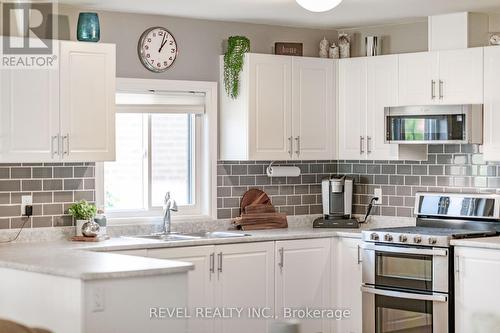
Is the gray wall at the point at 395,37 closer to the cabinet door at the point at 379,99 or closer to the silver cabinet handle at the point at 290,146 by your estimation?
the cabinet door at the point at 379,99

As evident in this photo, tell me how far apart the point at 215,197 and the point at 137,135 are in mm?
783

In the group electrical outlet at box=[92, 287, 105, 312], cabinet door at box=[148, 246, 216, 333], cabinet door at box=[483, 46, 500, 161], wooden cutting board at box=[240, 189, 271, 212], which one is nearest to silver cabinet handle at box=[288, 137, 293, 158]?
wooden cutting board at box=[240, 189, 271, 212]

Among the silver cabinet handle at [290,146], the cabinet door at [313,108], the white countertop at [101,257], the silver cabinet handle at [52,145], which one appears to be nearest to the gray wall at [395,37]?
the cabinet door at [313,108]

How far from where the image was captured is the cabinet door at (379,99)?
6938 mm

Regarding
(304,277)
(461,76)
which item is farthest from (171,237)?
(461,76)

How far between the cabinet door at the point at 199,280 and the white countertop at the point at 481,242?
1672 mm

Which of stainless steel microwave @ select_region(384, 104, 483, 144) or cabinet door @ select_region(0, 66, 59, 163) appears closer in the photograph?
cabinet door @ select_region(0, 66, 59, 163)

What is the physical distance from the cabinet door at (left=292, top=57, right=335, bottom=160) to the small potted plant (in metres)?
1.75

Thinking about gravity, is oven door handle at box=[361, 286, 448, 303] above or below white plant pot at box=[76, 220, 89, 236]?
below

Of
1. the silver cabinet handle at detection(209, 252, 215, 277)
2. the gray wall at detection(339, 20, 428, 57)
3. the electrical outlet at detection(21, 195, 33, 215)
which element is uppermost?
the gray wall at detection(339, 20, 428, 57)

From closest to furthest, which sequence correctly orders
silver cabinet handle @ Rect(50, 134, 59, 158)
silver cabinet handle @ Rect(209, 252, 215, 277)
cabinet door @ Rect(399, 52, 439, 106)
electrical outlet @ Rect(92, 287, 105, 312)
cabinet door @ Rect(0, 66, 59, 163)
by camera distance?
electrical outlet @ Rect(92, 287, 105, 312) → cabinet door @ Rect(0, 66, 59, 163) → silver cabinet handle @ Rect(50, 134, 59, 158) → silver cabinet handle @ Rect(209, 252, 215, 277) → cabinet door @ Rect(399, 52, 439, 106)

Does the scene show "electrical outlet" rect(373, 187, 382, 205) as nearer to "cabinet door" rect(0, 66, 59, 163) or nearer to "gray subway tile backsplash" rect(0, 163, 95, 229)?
"gray subway tile backsplash" rect(0, 163, 95, 229)

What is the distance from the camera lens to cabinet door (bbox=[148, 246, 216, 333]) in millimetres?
6105

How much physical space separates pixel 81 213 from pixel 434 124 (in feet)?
8.64
